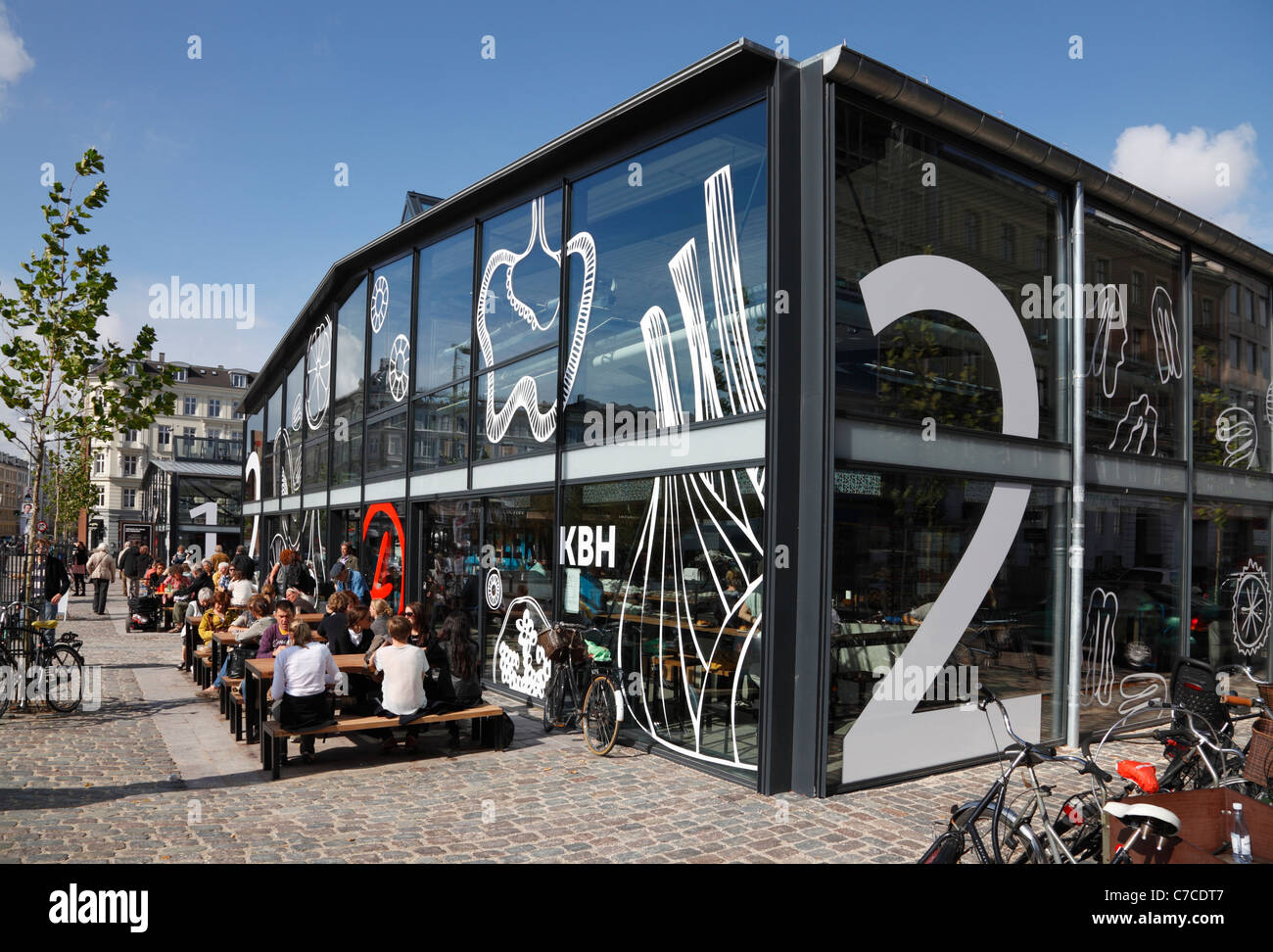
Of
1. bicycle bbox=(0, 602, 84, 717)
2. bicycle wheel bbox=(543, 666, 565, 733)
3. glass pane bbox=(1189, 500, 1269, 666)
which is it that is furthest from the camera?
glass pane bbox=(1189, 500, 1269, 666)

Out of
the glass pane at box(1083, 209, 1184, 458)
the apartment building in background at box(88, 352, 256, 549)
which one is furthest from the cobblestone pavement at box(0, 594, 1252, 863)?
the apartment building in background at box(88, 352, 256, 549)

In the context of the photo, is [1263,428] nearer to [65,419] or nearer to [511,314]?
[511,314]

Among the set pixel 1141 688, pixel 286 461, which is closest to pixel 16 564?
pixel 286 461

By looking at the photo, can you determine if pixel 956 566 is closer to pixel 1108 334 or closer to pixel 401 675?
pixel 1108 334

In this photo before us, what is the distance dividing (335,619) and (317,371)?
12529 mm

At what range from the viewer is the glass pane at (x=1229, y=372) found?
40.8 ft

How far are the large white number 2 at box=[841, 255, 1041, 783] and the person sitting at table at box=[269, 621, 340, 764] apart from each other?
4810mm

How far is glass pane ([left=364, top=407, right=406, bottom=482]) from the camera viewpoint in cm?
1587

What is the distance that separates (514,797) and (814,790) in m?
2.53

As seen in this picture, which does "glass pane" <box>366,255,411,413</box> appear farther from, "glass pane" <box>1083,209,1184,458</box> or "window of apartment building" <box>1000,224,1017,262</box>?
"glass pane" <box>1083,209,1184,458</box>

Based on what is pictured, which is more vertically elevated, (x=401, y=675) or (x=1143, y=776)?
(x=1143, y=776)

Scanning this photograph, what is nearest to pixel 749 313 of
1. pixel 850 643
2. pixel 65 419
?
pixel 850 643

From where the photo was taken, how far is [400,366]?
1608 centimetres

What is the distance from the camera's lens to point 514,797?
763cm
